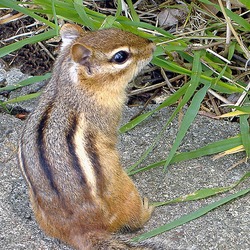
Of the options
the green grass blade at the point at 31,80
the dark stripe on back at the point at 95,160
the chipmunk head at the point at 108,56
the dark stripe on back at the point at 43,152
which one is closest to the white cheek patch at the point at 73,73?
the chipmunk head at the point at 108,56

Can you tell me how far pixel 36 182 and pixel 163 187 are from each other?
2.37 feet

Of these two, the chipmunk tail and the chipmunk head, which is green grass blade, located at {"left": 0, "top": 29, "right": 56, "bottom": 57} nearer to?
the chipmunk head

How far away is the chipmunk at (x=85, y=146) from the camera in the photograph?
10.4ft

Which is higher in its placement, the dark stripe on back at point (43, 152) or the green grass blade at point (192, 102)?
the dark stripe on back at point (43, 152)

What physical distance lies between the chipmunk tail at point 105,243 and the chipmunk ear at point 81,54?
816 mm

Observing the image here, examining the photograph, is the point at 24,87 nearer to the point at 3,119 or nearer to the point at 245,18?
the point at 3,119

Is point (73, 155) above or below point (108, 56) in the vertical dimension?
below

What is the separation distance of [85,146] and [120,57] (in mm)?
542

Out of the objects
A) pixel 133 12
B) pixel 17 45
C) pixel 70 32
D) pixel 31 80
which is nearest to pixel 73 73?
pixel 70 32

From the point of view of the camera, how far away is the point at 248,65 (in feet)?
13.8

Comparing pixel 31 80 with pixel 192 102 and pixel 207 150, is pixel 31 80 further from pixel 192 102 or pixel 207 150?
pixel 207 150

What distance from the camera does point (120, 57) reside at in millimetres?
3582

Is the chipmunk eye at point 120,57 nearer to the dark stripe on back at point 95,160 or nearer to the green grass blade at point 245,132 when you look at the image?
the dark stripe on back at point 95,160

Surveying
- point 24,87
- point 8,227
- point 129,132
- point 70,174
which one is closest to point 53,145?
point 70,174
